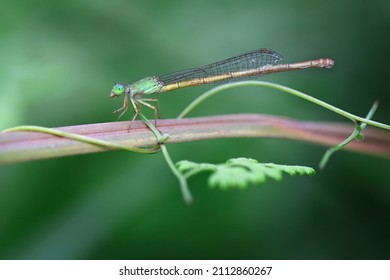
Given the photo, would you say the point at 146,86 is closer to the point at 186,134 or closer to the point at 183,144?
the point at 183,144

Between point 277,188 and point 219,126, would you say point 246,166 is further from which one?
point 277,188

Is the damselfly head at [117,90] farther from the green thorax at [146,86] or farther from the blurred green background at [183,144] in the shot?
the blurred green background at [183,144]

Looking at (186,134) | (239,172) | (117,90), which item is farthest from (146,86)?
(239,172)

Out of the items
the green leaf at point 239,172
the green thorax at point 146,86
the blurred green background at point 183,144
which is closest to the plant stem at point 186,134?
the green leaf at point 239,172

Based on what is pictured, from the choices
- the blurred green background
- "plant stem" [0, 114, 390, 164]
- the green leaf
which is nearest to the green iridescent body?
the blurred green background

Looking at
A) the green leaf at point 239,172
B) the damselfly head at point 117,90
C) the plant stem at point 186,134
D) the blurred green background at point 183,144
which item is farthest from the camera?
the damselfly head at point 117,90

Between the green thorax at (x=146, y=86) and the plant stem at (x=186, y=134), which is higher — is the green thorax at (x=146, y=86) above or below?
above
